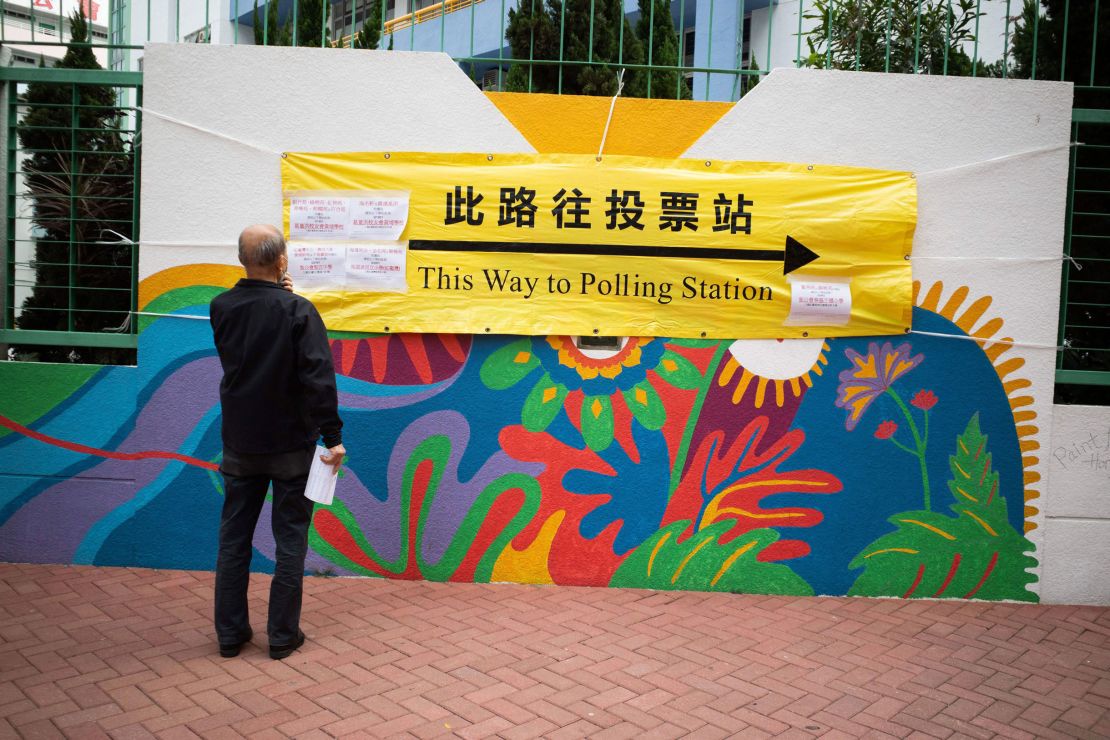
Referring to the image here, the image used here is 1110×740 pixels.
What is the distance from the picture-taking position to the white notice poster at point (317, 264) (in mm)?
4777

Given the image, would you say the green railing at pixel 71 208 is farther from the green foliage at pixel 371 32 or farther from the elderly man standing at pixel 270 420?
the elderly man standing at pixel 270 420

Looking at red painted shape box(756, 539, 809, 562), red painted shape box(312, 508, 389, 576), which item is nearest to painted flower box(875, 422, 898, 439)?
red painted shape box(756, 539, 809, 562)

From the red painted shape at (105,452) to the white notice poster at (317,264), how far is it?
112 centimetres

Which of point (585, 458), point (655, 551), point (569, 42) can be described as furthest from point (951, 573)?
point (569, 42)

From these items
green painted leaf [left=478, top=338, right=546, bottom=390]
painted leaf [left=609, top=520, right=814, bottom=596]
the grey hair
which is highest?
the grey hair

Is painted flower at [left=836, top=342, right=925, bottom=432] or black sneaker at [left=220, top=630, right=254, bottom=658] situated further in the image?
painted flower at [left=836, top=342, right=925, bottom=432]

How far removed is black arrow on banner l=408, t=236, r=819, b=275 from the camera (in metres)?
4.79

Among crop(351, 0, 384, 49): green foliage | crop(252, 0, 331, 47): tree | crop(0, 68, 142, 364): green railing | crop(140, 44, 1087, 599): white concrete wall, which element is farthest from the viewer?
crop(351, 0, 384, 49): green foliage

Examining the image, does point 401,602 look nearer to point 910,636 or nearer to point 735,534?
point 735,534

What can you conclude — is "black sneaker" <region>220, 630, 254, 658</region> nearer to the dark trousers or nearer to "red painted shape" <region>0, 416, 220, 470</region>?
the dark trousers

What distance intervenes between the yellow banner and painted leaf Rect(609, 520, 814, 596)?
1112 millimetres

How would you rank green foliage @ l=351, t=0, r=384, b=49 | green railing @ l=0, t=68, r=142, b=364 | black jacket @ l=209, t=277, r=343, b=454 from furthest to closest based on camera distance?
green foliage @ l=351, t=0, r=384, b=49
green railing @ l=0, t=68, r=142, b=364
black jacket @ l=209, t=277, r=343, b=454

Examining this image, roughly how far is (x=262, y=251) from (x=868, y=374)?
10.5 feet

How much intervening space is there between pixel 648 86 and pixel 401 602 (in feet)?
10.2
